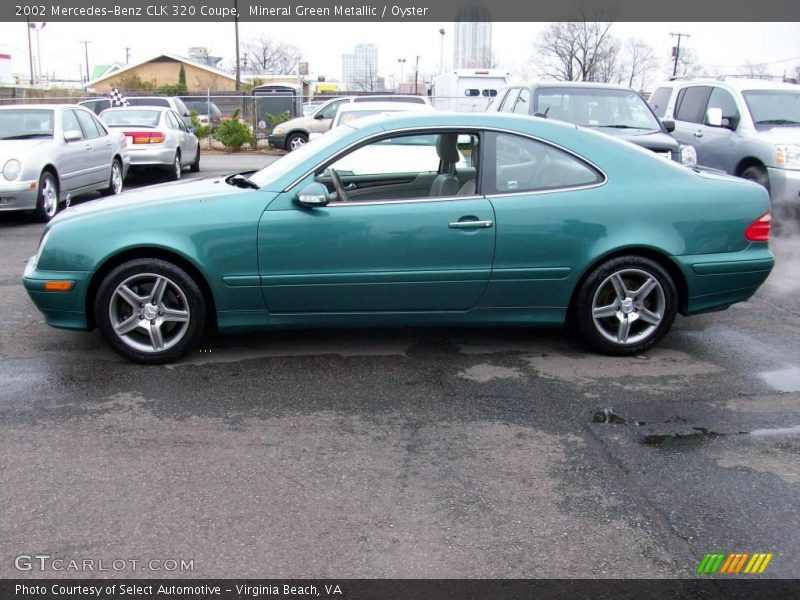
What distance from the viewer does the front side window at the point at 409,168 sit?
17.2 feet

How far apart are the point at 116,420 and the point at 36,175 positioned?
7.21 m

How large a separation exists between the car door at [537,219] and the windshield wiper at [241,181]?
4.92ft

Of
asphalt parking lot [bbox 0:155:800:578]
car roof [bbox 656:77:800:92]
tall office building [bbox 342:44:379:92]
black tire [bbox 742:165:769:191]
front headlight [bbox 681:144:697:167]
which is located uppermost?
tall office building [bbox 342:44:379:92]

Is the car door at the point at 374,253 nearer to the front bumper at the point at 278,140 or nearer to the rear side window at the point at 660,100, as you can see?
the rear side window at the point at 660,100

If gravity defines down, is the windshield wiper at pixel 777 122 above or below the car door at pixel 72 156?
above

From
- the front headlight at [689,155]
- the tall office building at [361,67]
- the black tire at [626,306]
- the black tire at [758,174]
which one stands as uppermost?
the tall office building at [361,67]

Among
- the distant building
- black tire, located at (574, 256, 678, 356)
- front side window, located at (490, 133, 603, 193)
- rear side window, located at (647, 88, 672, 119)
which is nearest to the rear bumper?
black tire, located at (574, 256, 678, 356)

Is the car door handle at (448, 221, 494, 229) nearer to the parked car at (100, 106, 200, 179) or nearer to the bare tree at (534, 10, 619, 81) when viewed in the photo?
the parked car at (100, 106, 200, 179)

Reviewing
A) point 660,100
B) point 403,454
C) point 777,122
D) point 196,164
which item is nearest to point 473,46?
point 196,164

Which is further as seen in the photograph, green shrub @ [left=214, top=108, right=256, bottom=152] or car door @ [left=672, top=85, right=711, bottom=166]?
green shrub @ [left=214, top=108, right=256, bottom=152]

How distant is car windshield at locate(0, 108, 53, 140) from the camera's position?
1102cm

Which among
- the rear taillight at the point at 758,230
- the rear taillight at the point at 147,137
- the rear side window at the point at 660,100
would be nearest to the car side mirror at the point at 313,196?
the rear taillight at the point at 758,230

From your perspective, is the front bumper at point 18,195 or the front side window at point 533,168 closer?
the front side window at point 533,168

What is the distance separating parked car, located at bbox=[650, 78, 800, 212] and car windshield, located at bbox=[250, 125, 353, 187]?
6426 mm
